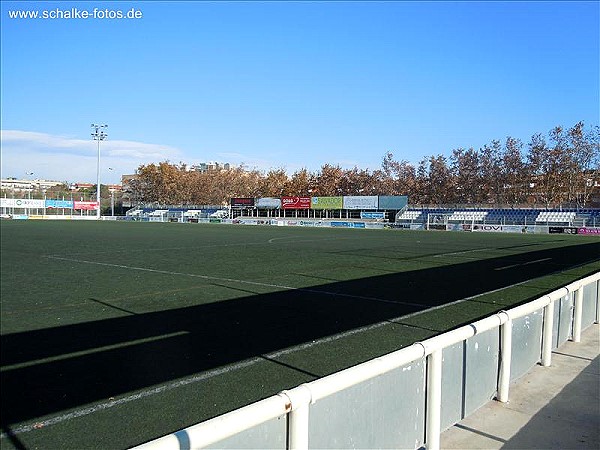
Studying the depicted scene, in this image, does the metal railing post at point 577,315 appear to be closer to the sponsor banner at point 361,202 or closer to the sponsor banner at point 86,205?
the sponsor banner at point 361,202

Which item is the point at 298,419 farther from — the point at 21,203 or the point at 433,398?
the point at 21,203

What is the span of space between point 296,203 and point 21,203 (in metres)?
49.1

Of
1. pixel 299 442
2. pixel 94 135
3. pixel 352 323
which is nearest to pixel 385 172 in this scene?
pixel 94 135

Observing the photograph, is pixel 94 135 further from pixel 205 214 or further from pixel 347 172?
pixel 347 172

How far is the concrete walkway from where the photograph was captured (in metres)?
4.09

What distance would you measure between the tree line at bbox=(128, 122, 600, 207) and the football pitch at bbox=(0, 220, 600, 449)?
5088 cm

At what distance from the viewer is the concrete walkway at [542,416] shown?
4094 mm

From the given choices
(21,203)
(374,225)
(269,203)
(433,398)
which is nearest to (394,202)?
(374,225)

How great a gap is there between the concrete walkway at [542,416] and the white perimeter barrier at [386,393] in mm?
234

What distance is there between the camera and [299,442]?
8.14ft

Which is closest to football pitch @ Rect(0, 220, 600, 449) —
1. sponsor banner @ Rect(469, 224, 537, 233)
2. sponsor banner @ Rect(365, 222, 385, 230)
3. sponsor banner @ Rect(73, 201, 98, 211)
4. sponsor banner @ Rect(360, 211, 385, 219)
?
sponsor banner @ Rect(469, 224, 537, 233)

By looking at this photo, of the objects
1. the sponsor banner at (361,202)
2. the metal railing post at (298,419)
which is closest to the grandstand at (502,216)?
the sponsor banner at (361,202)

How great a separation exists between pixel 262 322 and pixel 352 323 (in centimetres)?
156

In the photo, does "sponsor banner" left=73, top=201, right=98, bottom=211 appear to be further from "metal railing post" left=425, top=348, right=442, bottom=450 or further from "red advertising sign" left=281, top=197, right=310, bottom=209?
"metal railing post" left=425, top=348, right=442, bottom=450
